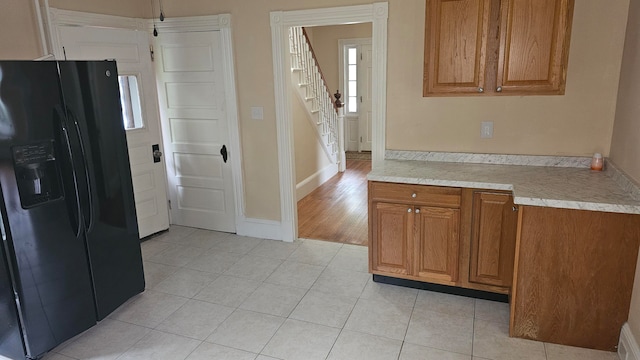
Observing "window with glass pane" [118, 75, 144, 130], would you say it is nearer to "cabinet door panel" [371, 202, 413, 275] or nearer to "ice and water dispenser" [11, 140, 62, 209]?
"ice and water dispenser" [11, 140, 62, 209]

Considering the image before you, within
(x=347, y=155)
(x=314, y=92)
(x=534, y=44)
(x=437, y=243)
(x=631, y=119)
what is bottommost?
(x=347, y=155)

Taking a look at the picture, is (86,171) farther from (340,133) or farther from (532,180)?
(340,133)

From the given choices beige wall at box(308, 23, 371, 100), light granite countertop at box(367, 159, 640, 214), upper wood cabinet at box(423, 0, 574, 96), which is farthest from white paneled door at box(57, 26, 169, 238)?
beige wall at box(308, 23, 371, 100)

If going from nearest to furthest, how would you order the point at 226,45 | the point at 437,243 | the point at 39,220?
the point at 39,220
the point at 437,243
the point at 226,45

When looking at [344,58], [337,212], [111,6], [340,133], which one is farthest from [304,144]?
[344,58]

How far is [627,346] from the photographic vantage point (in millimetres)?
2279

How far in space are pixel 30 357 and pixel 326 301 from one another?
1840 millimetres

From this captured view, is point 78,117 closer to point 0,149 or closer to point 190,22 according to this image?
point 0,149

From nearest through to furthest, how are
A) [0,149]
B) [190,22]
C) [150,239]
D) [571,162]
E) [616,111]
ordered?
[0,149]
[616,111]
[571,162]
[190,22]
[150,239]

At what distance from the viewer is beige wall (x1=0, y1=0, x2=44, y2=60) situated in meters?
2.99

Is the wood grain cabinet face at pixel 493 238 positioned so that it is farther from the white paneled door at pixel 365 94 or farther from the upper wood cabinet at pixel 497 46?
the white paneled door at pixel 365 94

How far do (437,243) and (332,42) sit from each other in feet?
20.1

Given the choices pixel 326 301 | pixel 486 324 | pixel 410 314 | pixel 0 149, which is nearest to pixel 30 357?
pixel 0 149

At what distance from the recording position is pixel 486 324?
108 inches
